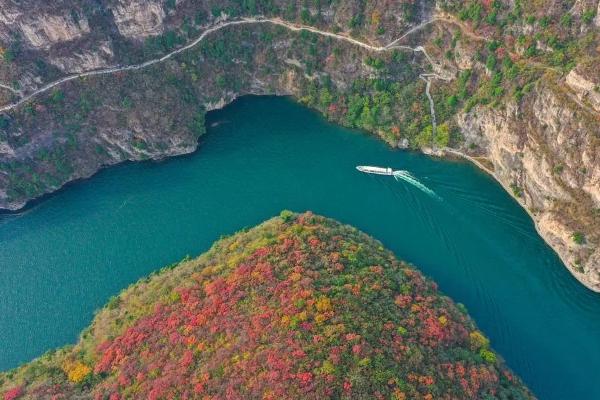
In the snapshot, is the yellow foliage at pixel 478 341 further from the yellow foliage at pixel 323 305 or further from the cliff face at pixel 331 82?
the cliff face at pixel 331 82

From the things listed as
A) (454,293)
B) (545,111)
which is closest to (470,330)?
(454,293)

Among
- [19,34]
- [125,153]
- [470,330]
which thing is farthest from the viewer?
[125,153]

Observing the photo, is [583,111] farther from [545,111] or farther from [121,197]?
[121,197]

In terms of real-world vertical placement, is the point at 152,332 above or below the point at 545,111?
below

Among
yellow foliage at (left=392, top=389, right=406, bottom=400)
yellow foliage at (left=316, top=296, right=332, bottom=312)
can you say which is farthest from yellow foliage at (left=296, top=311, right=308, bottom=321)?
yellow foliage at (left=392, top=389, right=406, bottom=400)

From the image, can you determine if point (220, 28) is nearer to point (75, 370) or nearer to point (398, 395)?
point (75, 370)

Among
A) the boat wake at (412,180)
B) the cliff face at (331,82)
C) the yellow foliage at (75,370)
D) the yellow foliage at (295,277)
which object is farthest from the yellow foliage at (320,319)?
the cliff face at (331,82)

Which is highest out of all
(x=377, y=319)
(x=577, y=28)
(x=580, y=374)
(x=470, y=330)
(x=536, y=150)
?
(x=577, y=28)

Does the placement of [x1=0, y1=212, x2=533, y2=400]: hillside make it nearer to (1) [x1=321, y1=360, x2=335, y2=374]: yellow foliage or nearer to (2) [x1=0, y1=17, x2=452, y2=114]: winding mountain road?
(1) [x1=321, y1=360, x2=335, y2=374]: yellow foliage
